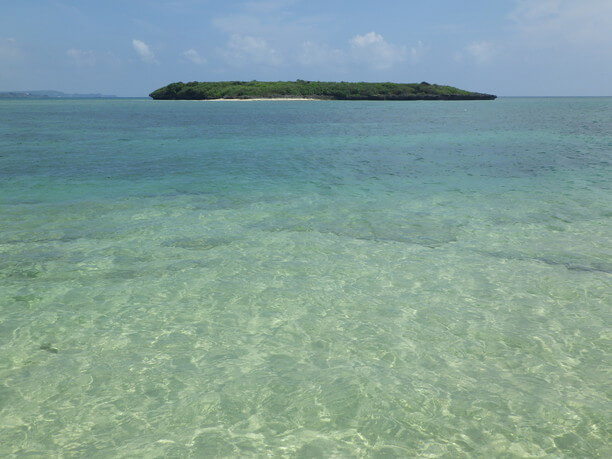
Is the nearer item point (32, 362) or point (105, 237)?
point (32, 362)

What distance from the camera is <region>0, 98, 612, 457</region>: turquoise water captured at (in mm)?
5523

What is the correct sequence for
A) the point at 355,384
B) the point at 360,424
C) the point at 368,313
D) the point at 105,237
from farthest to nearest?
the point at 105,237
the point at 368,313
the point at 355,384
the point at 360,424

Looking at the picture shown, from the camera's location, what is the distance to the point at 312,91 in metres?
189

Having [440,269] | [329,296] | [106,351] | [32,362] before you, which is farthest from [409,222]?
[32,362]

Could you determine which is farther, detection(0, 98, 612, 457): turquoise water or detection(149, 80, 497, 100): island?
detection(149, 80, 497, 100): island

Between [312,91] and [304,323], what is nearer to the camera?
[304,323]

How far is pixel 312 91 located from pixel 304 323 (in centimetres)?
19075

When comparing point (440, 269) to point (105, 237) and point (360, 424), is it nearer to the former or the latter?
point (360, 424)

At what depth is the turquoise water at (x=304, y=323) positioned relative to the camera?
18.1ft

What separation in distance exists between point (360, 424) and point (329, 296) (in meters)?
3.71

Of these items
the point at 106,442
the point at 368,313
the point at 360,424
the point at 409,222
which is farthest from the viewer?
the point at 409,222

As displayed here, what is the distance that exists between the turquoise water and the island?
168859 mm

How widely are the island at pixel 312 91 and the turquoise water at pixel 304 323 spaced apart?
168859 mm

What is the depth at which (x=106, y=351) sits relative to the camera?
716cm
